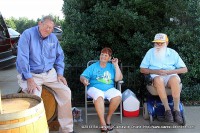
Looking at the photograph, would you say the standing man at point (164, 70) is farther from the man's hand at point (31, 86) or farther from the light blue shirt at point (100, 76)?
the man's hand at point (31, 86)

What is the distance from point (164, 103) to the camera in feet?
15.0

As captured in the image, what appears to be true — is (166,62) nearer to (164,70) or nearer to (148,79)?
(164,70)

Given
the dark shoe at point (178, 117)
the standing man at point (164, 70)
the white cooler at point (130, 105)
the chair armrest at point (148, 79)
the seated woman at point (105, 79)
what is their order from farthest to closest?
the white cooler at point (130, 105) → the chair armrest at point (148, 79) → the seated woman at point (105, 79) → the standing man at point (164, 70) → the dark shoe at point (178, 117)

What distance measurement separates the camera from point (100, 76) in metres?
4.88

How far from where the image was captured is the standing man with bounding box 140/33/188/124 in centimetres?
454

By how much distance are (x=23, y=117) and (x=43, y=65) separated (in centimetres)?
175

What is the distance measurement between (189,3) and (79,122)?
9.42 ft

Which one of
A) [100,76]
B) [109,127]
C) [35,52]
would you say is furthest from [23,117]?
[100,76]

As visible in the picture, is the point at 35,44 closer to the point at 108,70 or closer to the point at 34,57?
the point at 34,57

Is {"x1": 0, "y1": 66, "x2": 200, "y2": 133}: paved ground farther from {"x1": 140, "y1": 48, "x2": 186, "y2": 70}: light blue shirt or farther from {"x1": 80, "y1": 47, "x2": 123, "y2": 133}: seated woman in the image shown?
{"x1": 140, "y1": 48, "x2": 186, "y2": 70}: light blue shirt

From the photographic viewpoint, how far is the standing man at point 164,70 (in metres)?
4.54

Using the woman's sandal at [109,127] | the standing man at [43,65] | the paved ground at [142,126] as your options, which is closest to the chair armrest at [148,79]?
the paved ground at [142,126]

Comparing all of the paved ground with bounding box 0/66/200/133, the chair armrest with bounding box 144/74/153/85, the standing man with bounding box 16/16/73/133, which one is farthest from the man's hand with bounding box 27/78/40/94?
the chair armrest with bounding box 144/74/153/85

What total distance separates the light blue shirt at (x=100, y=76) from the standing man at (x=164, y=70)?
546mm
